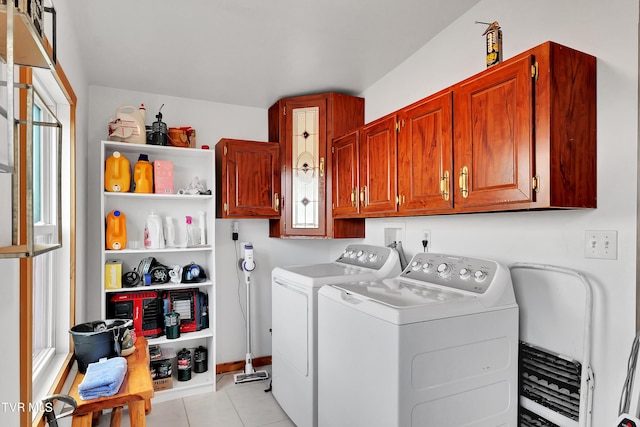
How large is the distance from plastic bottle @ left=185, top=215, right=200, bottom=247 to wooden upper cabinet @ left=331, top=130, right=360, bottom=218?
1.23m

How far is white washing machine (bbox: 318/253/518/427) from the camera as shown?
153 cm

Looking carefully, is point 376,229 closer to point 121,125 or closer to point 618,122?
point 618,122

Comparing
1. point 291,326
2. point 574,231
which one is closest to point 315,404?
point 291,326

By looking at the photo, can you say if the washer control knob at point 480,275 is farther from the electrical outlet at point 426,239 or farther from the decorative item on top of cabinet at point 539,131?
the electrical outlet at point 426,239

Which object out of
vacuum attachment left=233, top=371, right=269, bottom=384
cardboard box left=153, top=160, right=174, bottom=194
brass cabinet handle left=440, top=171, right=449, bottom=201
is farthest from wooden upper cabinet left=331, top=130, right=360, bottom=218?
vacuum attachment left=233, top=371, right=269, bottom=384

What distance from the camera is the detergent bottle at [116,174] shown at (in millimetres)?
2787

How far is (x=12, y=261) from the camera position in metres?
1.03

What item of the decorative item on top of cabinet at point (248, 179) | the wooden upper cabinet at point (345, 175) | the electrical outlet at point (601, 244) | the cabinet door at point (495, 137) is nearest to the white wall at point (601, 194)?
the electrical outlet at point (601, 244)

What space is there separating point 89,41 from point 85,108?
626mm

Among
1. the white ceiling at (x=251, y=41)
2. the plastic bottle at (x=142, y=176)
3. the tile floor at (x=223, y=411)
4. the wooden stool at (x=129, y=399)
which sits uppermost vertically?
the white ceiling at (x=251, y=41)

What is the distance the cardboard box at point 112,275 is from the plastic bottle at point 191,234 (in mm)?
571

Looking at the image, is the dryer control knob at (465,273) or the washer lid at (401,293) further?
the dryer control knob at (465,273)

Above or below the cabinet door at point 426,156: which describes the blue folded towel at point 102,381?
below

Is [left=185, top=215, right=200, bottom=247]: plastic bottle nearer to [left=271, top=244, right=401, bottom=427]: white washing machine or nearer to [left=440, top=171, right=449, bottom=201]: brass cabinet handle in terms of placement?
[left=271, top=244, right=401, bottom=427]: white washing machine
